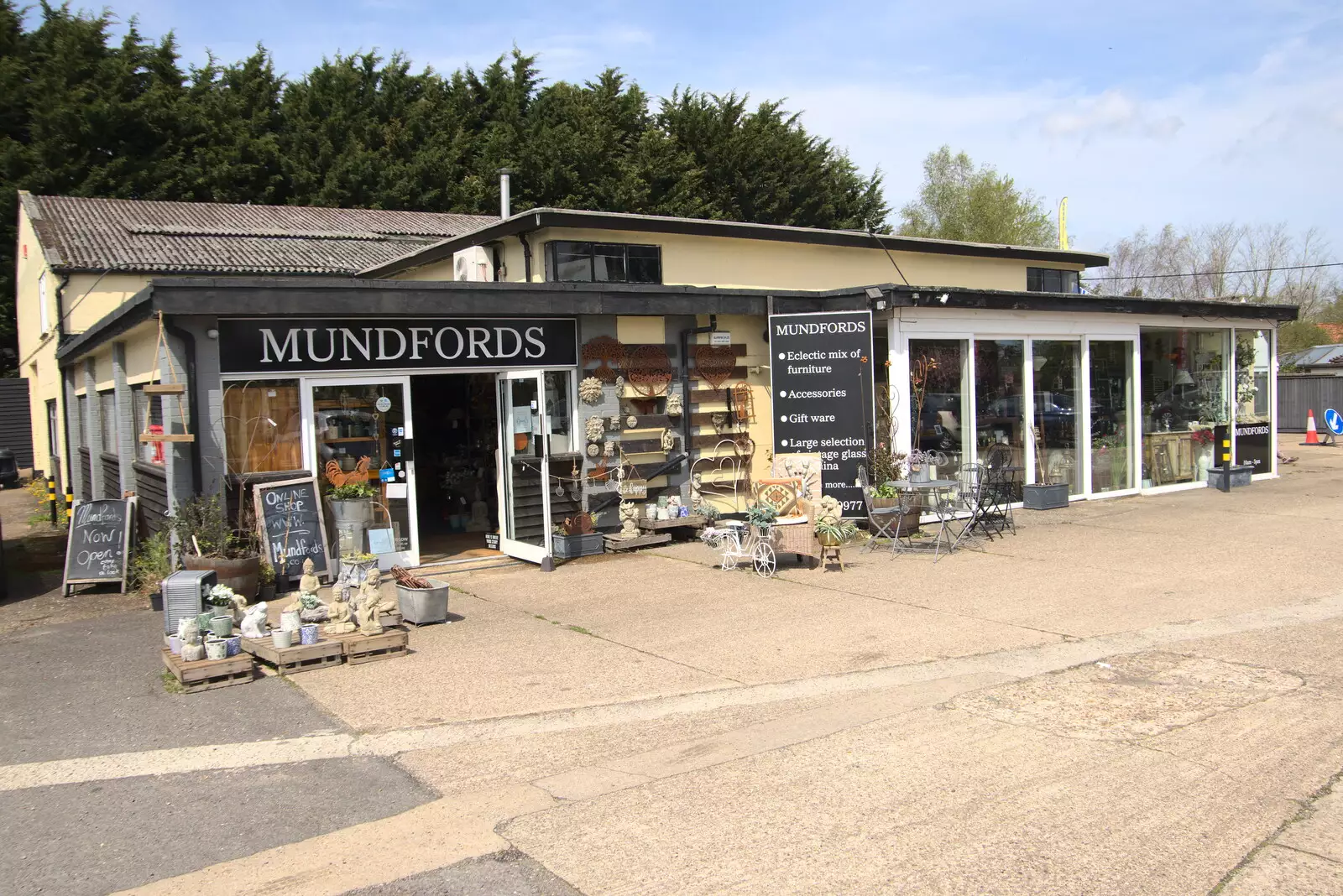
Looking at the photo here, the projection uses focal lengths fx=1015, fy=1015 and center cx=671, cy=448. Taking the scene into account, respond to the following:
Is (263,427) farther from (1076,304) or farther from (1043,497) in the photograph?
(1076,304)

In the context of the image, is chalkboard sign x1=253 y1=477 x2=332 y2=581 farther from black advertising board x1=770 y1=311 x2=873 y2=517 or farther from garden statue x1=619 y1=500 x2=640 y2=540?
black advertising board x1=770 y1=311 x2=873 y2=517

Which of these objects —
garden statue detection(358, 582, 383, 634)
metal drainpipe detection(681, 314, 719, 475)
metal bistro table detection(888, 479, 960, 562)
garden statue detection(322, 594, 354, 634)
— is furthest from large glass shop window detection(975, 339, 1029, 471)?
garden statue detection(322, 594, 354, 634)

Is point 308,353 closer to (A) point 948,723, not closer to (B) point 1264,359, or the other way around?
(A) point 948,723

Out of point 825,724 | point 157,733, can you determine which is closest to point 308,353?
point 157,733

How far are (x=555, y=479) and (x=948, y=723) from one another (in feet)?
20.7

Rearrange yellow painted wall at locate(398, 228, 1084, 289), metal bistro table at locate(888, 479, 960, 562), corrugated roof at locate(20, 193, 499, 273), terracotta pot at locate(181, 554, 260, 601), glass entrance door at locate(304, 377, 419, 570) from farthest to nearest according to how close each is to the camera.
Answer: corrugated roof at locate(20, 193, 499, 273) < yellow painted wall at locate(398, 228, 1084, 289) < metal bistro table at locate(888, 479, 960, 562) < glass entrance door at locate(304, 377, 419, 570) < terracotta pot at locate(181, 554, 260, 601)

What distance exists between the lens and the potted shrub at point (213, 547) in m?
8.69

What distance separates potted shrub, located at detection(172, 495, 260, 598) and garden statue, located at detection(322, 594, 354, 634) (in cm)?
196

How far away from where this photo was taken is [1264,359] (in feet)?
55.4

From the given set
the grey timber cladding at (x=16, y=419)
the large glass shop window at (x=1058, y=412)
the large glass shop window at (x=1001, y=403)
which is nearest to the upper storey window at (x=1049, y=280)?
the large glass shop window at (x=1058, y=412)

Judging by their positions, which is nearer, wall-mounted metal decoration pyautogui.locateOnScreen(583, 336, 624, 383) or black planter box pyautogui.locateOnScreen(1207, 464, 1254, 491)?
wall-mounted metal decoration pyautogui.locateOnScreen(583, 336, 624, 383)

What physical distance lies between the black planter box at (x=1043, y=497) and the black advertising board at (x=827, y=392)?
2.98 m

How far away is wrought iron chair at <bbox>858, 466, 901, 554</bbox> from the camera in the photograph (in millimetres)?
11117

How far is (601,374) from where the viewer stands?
1134cm
